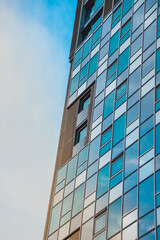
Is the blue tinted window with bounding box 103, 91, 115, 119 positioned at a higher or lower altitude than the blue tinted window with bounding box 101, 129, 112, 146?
higher

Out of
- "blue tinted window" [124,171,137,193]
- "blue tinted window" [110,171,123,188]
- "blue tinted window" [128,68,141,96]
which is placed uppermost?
"blue tinted window" [128,68,141,96]

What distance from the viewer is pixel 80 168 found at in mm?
33844

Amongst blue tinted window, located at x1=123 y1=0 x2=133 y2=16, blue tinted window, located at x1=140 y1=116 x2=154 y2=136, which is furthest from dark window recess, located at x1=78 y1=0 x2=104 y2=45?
blue tinted window, located at x1=140 y1=116 x2=154 y2=136

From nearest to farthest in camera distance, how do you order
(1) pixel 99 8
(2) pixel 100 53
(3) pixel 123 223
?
(3) pixel 123 223
(2) pixel 100 53
(1) pixel 99 8

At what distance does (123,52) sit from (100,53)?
442 cm

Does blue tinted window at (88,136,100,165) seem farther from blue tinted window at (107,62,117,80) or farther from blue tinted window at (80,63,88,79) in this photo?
blue tinted window at (80,63,88,79)

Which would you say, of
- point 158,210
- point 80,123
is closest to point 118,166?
point 158,210

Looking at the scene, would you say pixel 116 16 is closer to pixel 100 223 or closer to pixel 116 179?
pixel 116 179

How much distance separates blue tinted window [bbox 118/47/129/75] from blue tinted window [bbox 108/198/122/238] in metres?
10.5

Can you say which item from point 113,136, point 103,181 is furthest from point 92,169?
point 113,136

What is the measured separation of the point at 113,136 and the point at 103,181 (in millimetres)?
3082

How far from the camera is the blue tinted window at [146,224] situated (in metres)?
23.6

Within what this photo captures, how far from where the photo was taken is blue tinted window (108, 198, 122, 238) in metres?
26.5

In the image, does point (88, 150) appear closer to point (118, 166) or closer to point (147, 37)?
→ point (118, 166)
